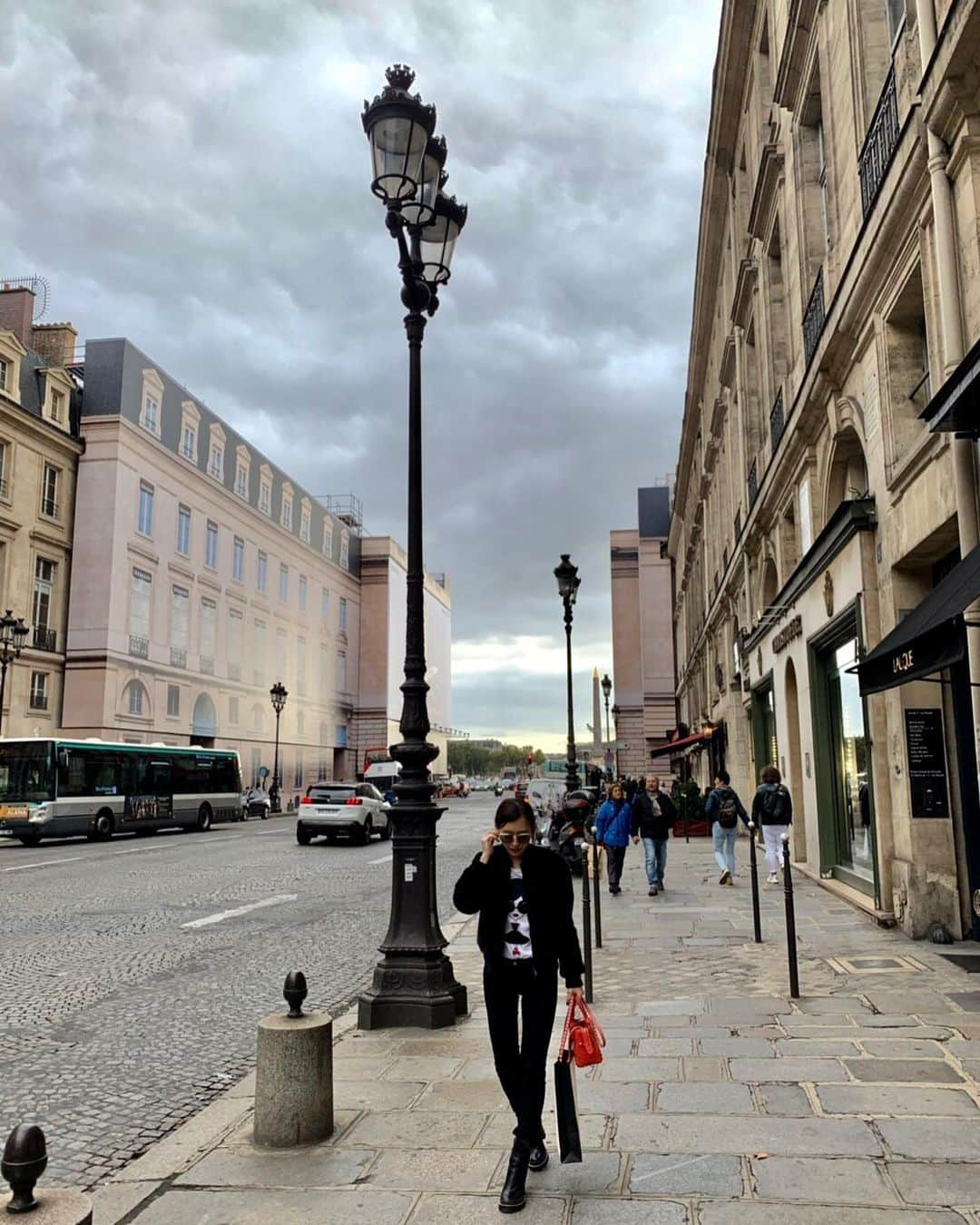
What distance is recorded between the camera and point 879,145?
1086 centimetres

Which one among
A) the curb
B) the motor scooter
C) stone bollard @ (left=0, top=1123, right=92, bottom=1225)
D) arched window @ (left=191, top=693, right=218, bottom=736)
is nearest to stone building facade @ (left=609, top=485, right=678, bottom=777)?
arched window @ (left=191, top=693, right=218, bottom=736)

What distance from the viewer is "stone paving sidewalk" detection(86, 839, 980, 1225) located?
390 centimetres

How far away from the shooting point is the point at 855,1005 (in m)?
7.22

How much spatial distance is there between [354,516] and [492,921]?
87.1 m

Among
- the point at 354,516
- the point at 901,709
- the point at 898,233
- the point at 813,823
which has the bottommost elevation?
the point at 813,823

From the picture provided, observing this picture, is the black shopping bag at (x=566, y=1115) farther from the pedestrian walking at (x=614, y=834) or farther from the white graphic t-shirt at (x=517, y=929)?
the pedestrian walking at (x=614, y=834)

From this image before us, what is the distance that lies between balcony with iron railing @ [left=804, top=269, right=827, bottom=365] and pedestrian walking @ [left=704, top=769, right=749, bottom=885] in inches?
260

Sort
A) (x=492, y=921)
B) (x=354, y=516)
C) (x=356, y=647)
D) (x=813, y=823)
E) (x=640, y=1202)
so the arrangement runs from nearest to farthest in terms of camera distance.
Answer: (x=640, y=1202)
(x=492, y=921)
(x=813, y=823)
(x=356, y=647)
(x=354, y=516)

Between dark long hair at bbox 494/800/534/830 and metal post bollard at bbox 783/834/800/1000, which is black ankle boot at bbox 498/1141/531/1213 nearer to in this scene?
dark long hair at bbox 494/800/534/830

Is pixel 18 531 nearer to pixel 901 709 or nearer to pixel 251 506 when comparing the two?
pixel 251 506

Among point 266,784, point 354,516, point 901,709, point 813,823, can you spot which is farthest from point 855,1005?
point 354,516

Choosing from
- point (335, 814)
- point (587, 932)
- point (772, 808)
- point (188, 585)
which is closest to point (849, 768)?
point (772, 808)

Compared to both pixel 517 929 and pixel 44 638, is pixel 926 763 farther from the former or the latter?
pixel 44 638

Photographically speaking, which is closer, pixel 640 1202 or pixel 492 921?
pixel 640 1202
